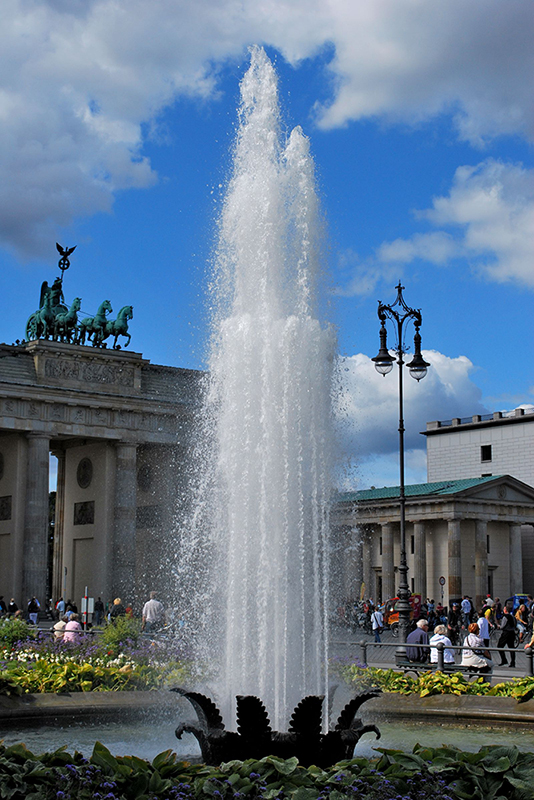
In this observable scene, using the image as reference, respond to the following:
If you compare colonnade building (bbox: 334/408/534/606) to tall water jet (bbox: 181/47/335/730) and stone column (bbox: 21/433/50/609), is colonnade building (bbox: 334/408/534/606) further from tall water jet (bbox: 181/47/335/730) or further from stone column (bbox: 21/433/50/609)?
tall water jet (bbox: 181/47/335/730)

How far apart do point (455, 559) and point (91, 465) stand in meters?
24.2

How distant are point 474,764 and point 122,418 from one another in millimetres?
55584

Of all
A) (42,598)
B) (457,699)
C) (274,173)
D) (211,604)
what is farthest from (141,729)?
(42,598)

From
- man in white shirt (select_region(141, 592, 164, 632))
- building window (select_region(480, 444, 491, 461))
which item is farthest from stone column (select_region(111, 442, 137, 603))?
building window (select_region(480, 444, 491, 461))

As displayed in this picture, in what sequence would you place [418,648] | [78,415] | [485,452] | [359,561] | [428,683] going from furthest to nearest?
[485,452] → [359,561] → [78,415] → [418,648] → [428,683]

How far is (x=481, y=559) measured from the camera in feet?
218

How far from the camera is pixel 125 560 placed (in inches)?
2376

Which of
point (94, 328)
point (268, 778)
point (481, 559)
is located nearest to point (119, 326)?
point (94, 328)

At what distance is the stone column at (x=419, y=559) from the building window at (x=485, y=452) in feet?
65.7

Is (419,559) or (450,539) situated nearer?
(450,539)

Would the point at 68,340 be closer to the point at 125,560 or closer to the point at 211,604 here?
the point at 125,560

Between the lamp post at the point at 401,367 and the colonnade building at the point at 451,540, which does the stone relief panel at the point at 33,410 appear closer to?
the colonnade building at the point at 451,540

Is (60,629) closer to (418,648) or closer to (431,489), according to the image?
(418,648)

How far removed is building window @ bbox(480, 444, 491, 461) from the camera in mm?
86000
